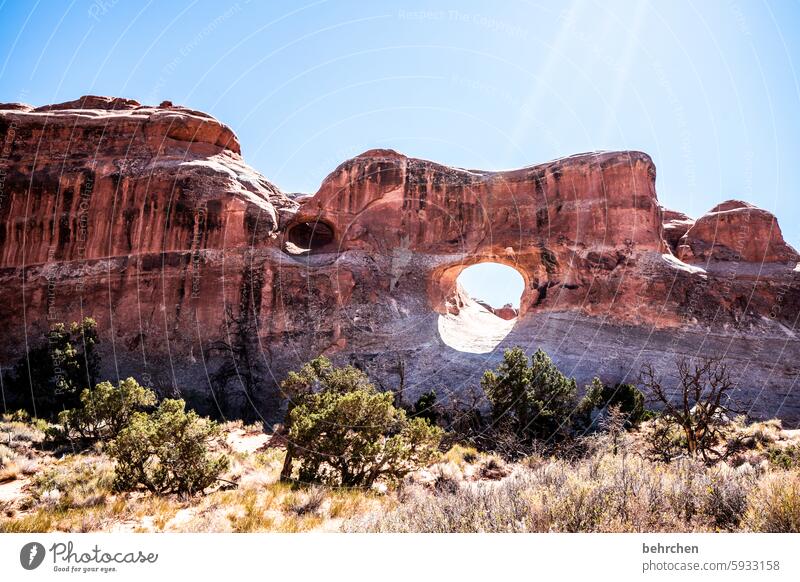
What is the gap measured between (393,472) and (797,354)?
96.5ft

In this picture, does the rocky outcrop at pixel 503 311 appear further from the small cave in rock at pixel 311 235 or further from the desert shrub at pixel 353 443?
the desert shrub at pixel 353 443

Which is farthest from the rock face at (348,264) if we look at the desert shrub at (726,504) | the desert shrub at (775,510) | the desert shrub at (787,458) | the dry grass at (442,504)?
the desert shrub at (775,510)

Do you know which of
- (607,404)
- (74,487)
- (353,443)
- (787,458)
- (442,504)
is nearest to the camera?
(442,504)

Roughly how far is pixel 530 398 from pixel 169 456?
14666 millimetres

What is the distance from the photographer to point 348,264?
30984 mm

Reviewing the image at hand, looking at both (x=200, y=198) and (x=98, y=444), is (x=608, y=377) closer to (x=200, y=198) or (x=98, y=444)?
(x=98, y=444)

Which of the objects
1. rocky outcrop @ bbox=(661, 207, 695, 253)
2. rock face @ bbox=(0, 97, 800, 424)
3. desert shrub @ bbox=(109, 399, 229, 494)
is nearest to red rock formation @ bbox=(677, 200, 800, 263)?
rock face @ bbox=(0, 97, 800, 424)

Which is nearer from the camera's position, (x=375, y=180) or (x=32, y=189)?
(x=32, y=189)

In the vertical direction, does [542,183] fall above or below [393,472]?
above

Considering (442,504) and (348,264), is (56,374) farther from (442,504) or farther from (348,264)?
(442,504)

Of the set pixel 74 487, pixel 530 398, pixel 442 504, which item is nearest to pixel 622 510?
pixel 442 504

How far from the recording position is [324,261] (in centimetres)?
3133

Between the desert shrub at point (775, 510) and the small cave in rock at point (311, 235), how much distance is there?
31280 millimetres
